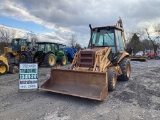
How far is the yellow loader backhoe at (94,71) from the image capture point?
5.37m

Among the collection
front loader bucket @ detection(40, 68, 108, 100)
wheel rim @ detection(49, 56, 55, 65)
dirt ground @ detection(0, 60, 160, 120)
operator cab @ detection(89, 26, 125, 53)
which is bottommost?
dirt ground @ detection(0, 60, 160, 120)

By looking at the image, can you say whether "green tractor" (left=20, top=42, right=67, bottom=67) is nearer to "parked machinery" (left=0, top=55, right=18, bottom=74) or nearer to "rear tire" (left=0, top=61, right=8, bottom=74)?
"parked machinery" (left=0, top=55, right=18, bottom=74)

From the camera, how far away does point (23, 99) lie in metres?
5.40

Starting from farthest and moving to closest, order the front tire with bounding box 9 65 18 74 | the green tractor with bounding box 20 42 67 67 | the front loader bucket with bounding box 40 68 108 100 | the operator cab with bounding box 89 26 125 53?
the green tractor with bounding box 20 42 67 67
the front tire with bounding box 9 65 18 74
the operator cab with bounding box 89 26 125 53
the front loader bucket with bounding box 40 68 108 100

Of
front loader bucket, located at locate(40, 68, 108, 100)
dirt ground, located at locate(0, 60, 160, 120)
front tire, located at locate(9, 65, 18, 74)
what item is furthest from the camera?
front tire, located at locate(9, 65, 18, 74)

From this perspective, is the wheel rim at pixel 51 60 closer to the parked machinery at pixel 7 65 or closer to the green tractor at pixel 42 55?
the green tractor at pixel 42 55

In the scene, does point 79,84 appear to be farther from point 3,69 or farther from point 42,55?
point 42,55

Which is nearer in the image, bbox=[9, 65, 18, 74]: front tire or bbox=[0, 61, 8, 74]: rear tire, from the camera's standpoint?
bbox=[0, 61, 8, 74]: rear tire

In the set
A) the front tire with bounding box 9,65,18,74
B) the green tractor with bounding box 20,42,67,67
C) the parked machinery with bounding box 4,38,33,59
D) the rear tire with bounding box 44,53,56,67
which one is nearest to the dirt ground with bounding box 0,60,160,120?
the front tire with bounding box 9,65,18,74

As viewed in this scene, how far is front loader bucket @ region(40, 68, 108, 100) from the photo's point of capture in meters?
5.22

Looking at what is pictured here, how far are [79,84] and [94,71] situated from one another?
0.65 meters

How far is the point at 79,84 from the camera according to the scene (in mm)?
5684

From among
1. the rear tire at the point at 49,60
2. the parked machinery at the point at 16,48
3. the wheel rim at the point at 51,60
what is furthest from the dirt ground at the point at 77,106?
the parked machinery at the point at 16,48

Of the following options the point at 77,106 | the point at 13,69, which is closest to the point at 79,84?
the point at 77,106
